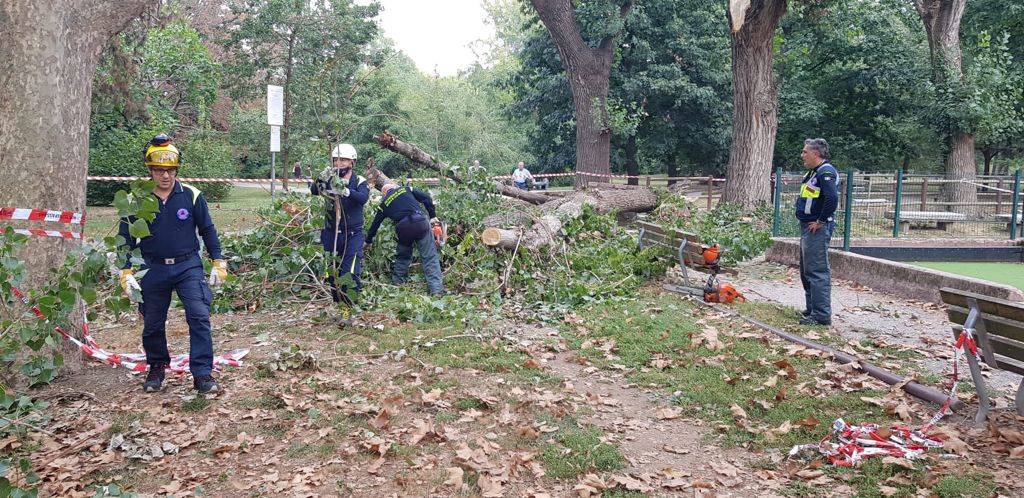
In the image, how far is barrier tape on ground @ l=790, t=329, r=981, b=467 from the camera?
167 inches

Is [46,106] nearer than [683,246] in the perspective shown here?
Yes

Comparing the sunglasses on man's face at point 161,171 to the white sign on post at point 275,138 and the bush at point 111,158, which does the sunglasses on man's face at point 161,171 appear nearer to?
the white sign on post at point 275,138

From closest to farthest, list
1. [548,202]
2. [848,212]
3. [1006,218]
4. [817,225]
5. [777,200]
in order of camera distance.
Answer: [817,225] → [848,212] → [777,200] → [548,202] → [1006,218]

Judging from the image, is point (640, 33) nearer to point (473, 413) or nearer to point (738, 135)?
point (738, 135)

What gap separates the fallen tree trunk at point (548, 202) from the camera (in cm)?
941

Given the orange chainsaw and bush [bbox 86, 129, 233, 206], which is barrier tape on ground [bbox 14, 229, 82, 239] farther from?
bush [bbox 86, 129, 233, 206]

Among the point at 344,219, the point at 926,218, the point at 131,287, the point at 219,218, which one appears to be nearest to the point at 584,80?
the point at 926,218

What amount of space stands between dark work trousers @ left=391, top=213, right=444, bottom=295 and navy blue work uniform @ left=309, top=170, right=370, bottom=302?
104cm

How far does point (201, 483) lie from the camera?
160 inches

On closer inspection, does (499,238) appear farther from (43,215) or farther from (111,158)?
(111,158)

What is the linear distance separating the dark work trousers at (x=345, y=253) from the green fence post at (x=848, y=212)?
22.5 feet

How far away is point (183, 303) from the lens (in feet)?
17.3

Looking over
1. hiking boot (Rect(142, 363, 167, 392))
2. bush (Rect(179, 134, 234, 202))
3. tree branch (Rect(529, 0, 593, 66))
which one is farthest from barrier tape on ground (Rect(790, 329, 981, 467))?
bush (Rect(179, 134, 234, 202))

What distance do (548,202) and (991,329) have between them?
8.66m
